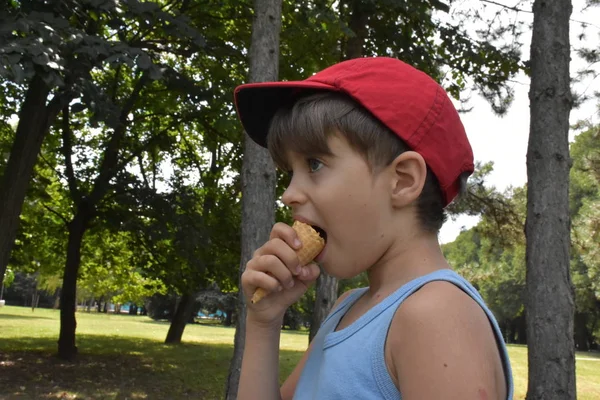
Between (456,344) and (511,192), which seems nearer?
(456,344)

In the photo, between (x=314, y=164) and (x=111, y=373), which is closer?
(x=314, y=164)

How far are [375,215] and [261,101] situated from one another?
43 centimetres

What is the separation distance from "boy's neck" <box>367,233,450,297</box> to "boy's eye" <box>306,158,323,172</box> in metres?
0.22

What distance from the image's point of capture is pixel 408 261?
132 centimetres

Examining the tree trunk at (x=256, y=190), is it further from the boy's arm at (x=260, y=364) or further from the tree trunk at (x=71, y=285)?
the tree trunk at (x=71, y=285)

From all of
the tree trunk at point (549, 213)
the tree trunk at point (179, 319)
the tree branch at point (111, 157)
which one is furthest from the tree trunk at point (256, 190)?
the tree trunk at point (179, 319)

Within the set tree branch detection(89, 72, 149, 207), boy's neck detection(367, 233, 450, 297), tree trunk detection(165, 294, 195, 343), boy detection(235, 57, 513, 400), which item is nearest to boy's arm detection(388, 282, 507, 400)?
boy detection(235, 57, 513, 400)

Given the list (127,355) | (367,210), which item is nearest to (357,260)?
(367,210)

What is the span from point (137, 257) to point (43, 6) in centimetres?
1111

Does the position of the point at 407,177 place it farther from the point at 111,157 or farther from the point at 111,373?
the point at 111,157

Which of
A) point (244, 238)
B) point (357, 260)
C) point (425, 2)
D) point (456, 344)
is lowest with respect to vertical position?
point (456, 344)

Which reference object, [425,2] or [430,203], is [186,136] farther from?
[430,203]

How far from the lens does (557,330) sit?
5.94 m

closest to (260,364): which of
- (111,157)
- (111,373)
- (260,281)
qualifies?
(260,281)
